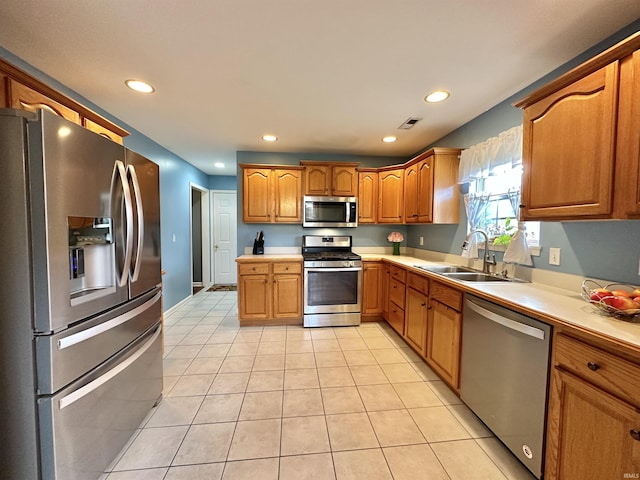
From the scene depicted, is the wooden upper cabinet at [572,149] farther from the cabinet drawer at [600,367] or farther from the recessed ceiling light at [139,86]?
the recessed ceiling light at [139,86]

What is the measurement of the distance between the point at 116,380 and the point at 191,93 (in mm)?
2135

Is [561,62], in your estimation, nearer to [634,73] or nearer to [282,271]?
[634,73]

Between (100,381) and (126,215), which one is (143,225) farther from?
(100,381)

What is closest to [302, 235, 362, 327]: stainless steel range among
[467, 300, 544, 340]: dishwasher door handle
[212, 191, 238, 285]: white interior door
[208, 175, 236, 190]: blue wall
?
[467, 300, 544, 340]: dishwasher door handle

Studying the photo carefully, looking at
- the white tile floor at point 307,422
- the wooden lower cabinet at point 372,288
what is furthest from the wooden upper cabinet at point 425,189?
the white tile floor at point 307,422

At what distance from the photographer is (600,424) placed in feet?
3.38

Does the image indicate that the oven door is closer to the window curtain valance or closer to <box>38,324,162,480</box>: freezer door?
the window curtain valance

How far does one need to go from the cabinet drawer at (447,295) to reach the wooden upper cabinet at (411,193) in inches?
49.9

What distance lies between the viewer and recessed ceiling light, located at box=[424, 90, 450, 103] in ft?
7.11

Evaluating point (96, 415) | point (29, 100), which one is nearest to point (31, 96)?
point (29, 100)

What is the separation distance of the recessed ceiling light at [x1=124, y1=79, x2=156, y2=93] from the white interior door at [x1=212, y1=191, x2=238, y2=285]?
11.9 ft

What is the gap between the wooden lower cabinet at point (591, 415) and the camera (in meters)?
0.95

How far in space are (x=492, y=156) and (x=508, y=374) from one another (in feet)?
5.86

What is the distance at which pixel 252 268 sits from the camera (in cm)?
341
